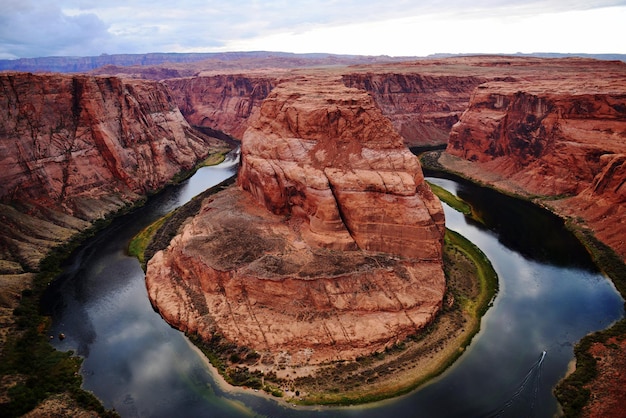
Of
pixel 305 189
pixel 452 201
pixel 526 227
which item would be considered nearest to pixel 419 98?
pixel 452 201

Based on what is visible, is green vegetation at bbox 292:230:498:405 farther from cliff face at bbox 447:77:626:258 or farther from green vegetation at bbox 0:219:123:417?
cliff face at bbox 447:77:626:258

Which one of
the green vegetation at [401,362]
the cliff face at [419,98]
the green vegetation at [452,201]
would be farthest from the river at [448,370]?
the cliff face at [419,98]

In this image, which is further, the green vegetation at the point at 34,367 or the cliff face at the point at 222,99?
the cliff face at the point at 222,99

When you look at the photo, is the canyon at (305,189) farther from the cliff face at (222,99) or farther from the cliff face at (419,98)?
the cliff face at (222,99)

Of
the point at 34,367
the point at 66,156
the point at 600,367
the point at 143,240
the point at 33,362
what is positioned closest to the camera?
the point at 600,367

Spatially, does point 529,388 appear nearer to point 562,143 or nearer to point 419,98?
point 562,143

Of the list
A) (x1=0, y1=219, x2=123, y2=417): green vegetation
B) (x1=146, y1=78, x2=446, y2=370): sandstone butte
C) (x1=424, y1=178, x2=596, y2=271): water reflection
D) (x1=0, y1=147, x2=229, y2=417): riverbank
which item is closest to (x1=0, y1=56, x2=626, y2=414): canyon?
(x1=146, y1=78, x2=446, y2=370): sandstone butte

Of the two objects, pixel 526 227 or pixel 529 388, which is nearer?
pixel 529 388

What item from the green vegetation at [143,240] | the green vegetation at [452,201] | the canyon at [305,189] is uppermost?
the canyon at [305,189]

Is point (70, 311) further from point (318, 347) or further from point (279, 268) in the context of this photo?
point (318, 347)
